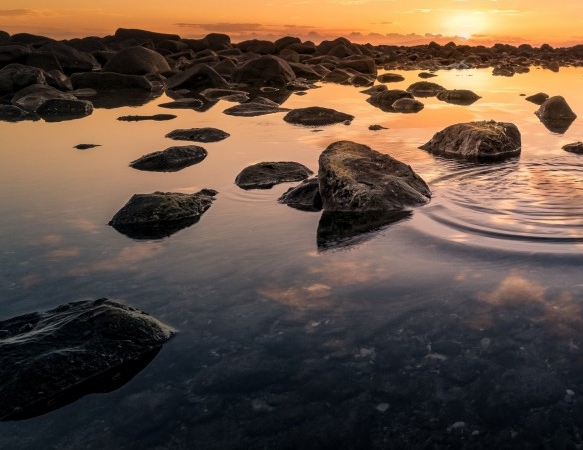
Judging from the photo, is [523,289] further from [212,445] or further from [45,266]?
[45,266]

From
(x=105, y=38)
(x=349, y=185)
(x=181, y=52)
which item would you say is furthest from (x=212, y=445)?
(x=105, y=38)

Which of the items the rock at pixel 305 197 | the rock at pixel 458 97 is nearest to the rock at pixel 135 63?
the rock at pixel 458 97

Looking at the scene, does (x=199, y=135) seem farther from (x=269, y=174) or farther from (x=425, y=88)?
(x=425, y=88)

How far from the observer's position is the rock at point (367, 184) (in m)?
7.50

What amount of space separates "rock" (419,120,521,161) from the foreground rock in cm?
800

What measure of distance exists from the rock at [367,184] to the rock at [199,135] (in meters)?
5.22

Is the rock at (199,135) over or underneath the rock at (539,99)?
over

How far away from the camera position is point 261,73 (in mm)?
29359

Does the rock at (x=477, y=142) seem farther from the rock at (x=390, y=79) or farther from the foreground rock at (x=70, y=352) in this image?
the rock at (x=390, y=79)

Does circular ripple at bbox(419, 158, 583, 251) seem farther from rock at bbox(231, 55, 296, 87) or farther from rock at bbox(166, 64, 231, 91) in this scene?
rock at bbox(231, 55, 296, 87)

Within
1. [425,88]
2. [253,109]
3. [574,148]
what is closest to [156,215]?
[574,148]

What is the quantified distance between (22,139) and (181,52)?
118ft

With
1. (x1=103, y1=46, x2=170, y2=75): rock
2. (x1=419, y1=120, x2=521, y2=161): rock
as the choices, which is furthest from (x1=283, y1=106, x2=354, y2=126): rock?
(x1=103, y1=46, x2=170, y2=75): rock

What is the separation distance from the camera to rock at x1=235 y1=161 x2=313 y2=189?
9.03 metres
